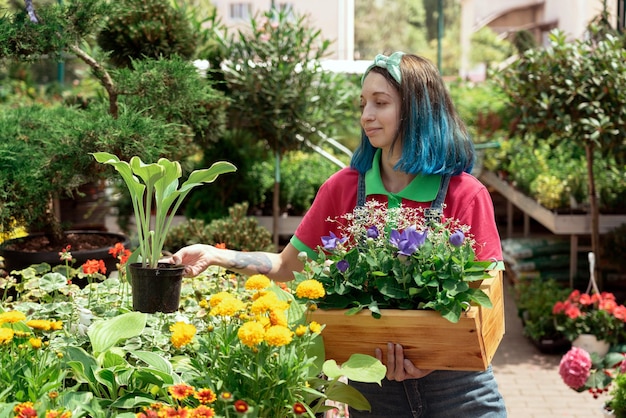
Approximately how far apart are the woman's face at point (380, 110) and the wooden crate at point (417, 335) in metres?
A: 0.51

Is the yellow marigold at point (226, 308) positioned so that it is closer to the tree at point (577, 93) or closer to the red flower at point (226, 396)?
the red flower at point (226, 396)

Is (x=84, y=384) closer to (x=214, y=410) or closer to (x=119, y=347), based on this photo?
(x=119, y=347)

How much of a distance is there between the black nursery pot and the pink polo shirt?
368 mm

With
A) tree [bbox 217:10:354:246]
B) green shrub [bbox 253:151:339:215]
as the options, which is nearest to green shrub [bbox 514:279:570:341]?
green shrub [bbox 253:151:339:215]

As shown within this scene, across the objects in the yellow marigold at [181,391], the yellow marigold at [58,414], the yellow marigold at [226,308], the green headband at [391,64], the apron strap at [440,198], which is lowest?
the yellow marigold at [58,414]

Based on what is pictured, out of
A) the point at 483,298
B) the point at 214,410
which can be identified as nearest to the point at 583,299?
the point at 483,298

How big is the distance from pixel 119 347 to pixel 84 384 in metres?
0.13

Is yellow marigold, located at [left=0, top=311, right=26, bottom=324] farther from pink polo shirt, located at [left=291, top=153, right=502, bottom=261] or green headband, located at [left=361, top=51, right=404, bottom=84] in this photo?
green headband, located at [left=361, top=51, right=404, bottom=84]

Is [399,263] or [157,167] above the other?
[157,167]

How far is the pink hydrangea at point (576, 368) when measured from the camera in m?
3.77

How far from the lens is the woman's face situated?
6.45ft

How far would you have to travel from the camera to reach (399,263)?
157 centimetres

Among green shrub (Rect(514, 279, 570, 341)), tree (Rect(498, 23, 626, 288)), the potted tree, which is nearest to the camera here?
the potted tree

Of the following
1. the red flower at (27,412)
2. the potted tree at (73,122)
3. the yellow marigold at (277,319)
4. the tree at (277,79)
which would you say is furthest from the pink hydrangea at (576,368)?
the red flower at (27,412)
